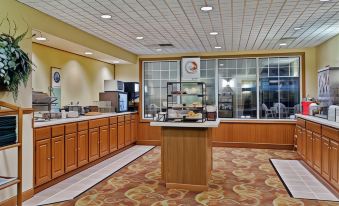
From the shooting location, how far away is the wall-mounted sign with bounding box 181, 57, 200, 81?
28.0 ft

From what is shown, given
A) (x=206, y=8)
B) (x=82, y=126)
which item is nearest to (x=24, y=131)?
(x=82, y=126)

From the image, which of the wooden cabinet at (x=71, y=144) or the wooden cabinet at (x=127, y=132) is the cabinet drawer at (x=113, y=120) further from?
the wooden cabinet at (x=127, y=132)

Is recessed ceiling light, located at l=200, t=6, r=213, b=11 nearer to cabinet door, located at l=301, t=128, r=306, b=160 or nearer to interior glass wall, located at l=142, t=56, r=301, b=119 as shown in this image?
cabinet door, located at l=301, t=128, r=306, b=160

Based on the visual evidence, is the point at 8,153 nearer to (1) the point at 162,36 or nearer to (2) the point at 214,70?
(1) the point at 162,36

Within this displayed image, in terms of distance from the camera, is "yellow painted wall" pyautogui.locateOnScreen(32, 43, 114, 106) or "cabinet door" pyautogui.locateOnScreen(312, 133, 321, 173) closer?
"cabinet door" pyautogui.locateOnScreen(312, 133, 321, 173)

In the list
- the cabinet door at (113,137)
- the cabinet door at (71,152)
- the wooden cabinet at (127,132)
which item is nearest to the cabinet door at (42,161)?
the cabinet door at (71,152)

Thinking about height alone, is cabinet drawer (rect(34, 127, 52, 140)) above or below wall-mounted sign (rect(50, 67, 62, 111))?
below

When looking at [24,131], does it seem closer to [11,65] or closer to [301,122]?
[11,65]

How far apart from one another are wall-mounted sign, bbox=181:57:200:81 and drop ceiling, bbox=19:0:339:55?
119 cm

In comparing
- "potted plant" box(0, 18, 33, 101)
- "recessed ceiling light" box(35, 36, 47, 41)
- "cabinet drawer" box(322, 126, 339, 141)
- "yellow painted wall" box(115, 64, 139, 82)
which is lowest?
"cabinet drawer" box(322, 126, 339, 141)

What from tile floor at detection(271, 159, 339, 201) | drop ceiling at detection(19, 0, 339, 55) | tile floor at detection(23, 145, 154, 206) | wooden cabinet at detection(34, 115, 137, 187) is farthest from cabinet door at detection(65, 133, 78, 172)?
tile floor at detection(271, 159, 339, 201)

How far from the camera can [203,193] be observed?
431 centimetres

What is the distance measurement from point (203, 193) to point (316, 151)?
221 cm

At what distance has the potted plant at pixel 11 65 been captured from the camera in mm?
3258
